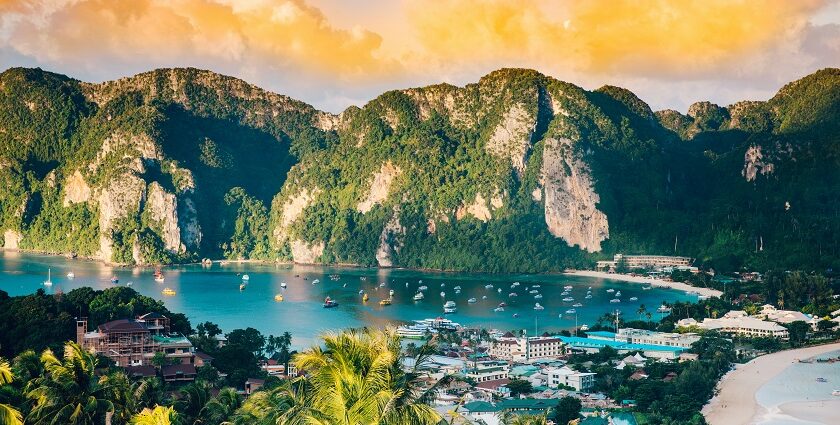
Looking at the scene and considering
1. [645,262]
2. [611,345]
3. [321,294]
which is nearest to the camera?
[611,345]

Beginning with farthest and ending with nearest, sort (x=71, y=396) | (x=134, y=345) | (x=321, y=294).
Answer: (x=321, y=294), (x=134, y=345), (x=71, y=396)

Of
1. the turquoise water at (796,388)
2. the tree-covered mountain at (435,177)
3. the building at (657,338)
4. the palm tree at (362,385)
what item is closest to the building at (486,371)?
the turquoise water at (796,388)

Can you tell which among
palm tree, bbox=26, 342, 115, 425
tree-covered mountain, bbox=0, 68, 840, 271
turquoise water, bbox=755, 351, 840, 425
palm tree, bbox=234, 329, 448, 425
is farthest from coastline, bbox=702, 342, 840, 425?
tree-covered mountain, bbox=0, 68, 840, 271

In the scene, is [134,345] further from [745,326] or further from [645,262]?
[645,262]

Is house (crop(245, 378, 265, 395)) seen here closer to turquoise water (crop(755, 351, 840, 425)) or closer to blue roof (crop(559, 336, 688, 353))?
Result: turquoise water (crop(755, 351, 840, 425))

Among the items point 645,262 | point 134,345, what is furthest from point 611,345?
point 645,262

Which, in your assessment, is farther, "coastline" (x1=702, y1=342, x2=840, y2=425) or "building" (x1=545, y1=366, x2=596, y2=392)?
"building" (x1=545, y1=366, x2=596, y2=392)
